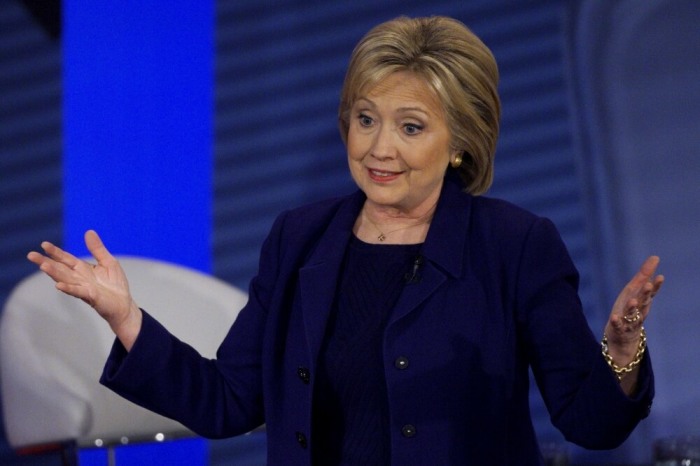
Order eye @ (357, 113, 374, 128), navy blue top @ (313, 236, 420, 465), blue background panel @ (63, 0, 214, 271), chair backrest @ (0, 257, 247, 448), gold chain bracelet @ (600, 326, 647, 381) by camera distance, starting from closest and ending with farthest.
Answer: gold chain bracelet @ (600, 326, 647, 381)
navy blue top @ (313, 236, 420, 465)
eye @ (357, 113, 374, 128)
chair backrest @ (0, 257, 247, 448)
blue background panel @ (63, 0, 214, 271)

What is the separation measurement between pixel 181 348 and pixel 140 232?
6.62ft

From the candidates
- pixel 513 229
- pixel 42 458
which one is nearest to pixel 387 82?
pixel 513 229

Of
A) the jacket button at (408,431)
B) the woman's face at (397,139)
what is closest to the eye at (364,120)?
the woman's face at (397,139)

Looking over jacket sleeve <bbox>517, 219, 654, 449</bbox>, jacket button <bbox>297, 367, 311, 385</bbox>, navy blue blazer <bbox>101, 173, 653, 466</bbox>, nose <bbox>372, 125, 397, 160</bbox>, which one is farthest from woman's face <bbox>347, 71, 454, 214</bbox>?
jacket button <bbox>297, 367, 311, 385</bbox>

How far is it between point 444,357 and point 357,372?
0.55ft

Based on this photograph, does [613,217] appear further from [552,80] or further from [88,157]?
[88,157]

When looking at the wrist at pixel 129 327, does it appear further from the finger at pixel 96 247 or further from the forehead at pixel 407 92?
the forehead at pixel 407 92

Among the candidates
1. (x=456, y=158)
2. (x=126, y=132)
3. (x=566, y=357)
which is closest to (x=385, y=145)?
(x=456, y=158)

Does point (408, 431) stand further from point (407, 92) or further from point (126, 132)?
point (126, 132)

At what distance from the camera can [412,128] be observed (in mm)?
2141

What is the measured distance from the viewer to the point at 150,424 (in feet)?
9.96

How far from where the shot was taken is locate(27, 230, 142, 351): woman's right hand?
6.40 feet

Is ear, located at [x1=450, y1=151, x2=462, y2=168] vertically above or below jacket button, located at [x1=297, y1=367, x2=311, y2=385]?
above

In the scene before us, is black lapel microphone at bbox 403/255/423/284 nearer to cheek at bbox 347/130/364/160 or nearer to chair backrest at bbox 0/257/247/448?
cheek at bbox 347/130/364/160
